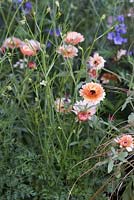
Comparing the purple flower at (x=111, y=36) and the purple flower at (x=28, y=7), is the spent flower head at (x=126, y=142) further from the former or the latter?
the purple flower at (x=28, y=7)

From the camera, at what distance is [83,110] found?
1529mm

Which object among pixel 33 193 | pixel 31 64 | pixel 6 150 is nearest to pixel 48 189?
pixel 33 193

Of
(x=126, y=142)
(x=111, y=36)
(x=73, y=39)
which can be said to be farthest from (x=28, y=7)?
(x=126, y=142)

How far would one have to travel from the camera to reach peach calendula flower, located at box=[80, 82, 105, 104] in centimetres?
149

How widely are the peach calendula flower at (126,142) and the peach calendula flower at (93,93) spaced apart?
0.13 metres

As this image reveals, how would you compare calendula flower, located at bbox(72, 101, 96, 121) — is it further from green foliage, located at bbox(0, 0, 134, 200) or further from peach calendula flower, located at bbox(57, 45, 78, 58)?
peach calendula flower, located at bbox(57, 45, 78, 58)

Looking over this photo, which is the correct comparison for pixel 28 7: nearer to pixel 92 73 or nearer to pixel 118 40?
pixel 118 40

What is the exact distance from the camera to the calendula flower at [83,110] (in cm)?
152

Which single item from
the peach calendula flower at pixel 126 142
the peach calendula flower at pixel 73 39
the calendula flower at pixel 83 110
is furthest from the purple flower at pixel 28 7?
the peach calendula flower at pixel 126 142

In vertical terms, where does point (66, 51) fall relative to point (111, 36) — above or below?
above

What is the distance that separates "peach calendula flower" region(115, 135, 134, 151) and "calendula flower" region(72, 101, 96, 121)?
133mm

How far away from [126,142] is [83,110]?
174 mm

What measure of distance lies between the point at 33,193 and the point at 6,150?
0.16m

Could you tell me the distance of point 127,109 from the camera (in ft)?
6.25
